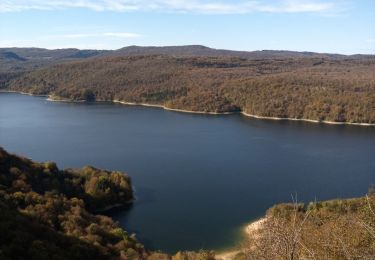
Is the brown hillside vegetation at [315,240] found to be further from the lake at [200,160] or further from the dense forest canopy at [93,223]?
the lake at [200,160]

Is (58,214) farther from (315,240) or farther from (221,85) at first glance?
(221,85)

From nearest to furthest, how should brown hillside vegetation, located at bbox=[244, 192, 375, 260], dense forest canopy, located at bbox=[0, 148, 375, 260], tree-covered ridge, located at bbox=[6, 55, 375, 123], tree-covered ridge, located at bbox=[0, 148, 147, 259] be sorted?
brown hillside vegetation, located at bbox=[244, 192, 375, 260]
dense forest canopy, located at bbox=[0, 148, 375, 260]
tree-covered ridge, located at bbox=[0, 148, 147, 259]
tree-covered ridge, located at bbox=[6, 55, 375, 123]

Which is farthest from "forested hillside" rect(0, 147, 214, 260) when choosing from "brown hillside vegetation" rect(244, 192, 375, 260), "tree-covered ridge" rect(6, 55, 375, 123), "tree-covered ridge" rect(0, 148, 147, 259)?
"tree-covered ridge" rect(6, 55, 375, 123)

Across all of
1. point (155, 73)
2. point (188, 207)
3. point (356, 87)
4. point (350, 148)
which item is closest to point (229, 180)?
point (188, 207)

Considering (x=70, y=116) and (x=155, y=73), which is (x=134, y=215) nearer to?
(x=70, y=116)

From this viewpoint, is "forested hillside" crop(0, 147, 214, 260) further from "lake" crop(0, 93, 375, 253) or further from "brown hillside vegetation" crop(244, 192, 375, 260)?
"brown hillside vegetation" crop(244, 192, 375, 260)

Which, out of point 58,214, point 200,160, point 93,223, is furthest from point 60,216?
point 200,160
